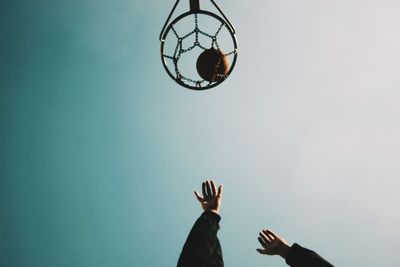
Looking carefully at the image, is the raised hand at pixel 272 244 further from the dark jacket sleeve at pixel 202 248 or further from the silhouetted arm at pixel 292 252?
the dark jacket sleeve at pixel 202 248

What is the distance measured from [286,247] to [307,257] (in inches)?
20.1

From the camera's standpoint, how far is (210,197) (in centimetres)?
337

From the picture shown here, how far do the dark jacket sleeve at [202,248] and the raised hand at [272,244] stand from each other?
0.57 m

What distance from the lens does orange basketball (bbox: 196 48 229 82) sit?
515 centimetres

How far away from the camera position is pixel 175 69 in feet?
18.4

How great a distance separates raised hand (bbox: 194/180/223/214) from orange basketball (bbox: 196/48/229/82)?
90.3 inches

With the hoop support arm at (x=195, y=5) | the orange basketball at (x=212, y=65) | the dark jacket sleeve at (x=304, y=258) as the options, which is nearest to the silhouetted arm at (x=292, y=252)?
the dark jacket sleeve at (x=304, y=258)

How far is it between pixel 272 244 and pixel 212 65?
10.3ft

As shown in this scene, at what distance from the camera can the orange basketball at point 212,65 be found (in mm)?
5148

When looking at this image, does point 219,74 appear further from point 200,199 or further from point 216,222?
point 216,222

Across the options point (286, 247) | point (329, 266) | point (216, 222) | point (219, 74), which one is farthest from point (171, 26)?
point (329, 266)

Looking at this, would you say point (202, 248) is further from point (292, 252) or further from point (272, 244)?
point (272, 244)

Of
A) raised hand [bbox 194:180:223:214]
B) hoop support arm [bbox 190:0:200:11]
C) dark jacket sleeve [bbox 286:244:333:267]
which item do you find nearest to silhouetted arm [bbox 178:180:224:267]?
raised hand [bbox 194:180:223:214]

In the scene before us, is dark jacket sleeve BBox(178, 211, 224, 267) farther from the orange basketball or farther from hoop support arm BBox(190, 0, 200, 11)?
hoop support arm BBox(190, 0, 200, 11)
